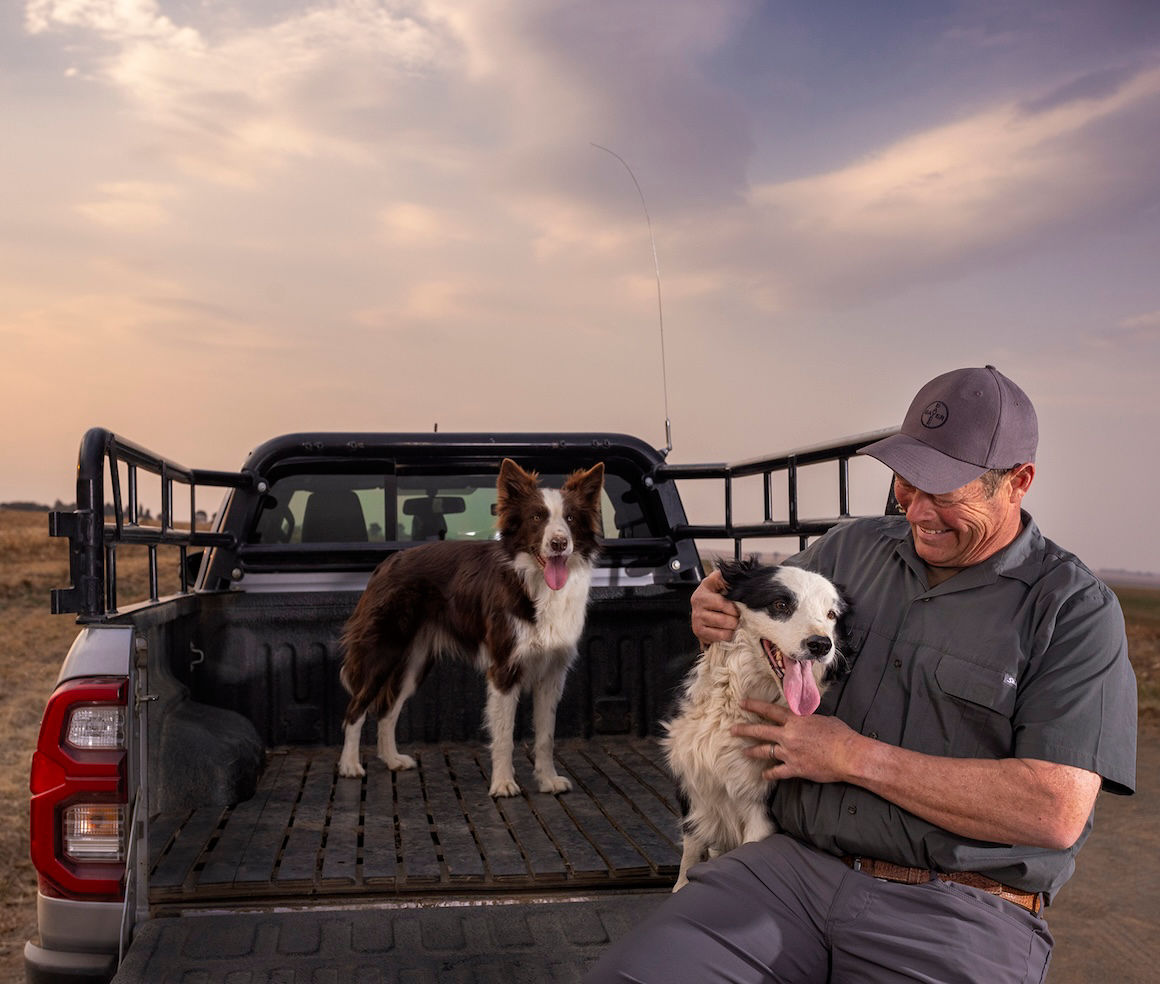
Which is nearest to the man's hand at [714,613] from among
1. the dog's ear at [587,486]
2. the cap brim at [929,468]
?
the cap brim at [929,468]

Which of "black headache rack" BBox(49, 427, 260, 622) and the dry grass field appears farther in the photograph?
the dry grass field

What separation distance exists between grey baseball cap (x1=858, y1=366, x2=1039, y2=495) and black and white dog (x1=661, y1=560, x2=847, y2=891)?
524mm

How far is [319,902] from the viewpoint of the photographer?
3.20m

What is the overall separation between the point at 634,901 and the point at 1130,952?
649cm

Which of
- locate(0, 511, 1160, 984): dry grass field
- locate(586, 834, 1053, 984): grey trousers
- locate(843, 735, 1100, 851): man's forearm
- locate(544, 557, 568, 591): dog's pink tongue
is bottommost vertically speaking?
locate(0, 511, 1160, 984): dry grass field

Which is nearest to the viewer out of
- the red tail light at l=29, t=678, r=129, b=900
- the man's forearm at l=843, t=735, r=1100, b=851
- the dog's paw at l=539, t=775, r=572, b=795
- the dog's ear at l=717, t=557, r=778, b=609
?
the man's forearm at l=843, t=735, r=1100, b=851

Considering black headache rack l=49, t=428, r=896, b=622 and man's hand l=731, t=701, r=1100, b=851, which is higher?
black headache rack l=49, t=428, r=896, b=622

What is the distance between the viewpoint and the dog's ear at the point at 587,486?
5621mm

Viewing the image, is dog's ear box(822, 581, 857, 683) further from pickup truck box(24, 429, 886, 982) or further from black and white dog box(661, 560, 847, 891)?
pickup truck box(24, 429, 886, 982)

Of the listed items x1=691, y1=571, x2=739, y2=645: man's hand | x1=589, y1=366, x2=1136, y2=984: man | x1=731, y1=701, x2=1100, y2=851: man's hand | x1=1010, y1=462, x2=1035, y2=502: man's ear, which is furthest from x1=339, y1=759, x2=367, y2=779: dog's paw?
x1=1010, y1=462, x2=1035, y2=502: man's ear

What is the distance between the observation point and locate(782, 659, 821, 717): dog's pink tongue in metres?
3.08

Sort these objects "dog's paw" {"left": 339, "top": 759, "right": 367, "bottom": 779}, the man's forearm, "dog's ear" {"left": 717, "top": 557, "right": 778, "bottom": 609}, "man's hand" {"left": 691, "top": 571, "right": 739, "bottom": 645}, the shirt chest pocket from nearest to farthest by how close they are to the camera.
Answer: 1. the man's forearm
2. the shirt chest pocket
3. "dog's ear" {"left": 717, "top": 557, "right": 778, "bottom": 609}
4. "man's hand" {"left": 691, "top": 571, "right": 739, "bottom": 645}
5. "dog's paw" {"left": 339, "top": 759, "right": 367, "bottom": 779}

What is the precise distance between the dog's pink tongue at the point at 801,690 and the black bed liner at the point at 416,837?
0.77m

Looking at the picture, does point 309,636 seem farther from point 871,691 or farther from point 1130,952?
point 1130,952
